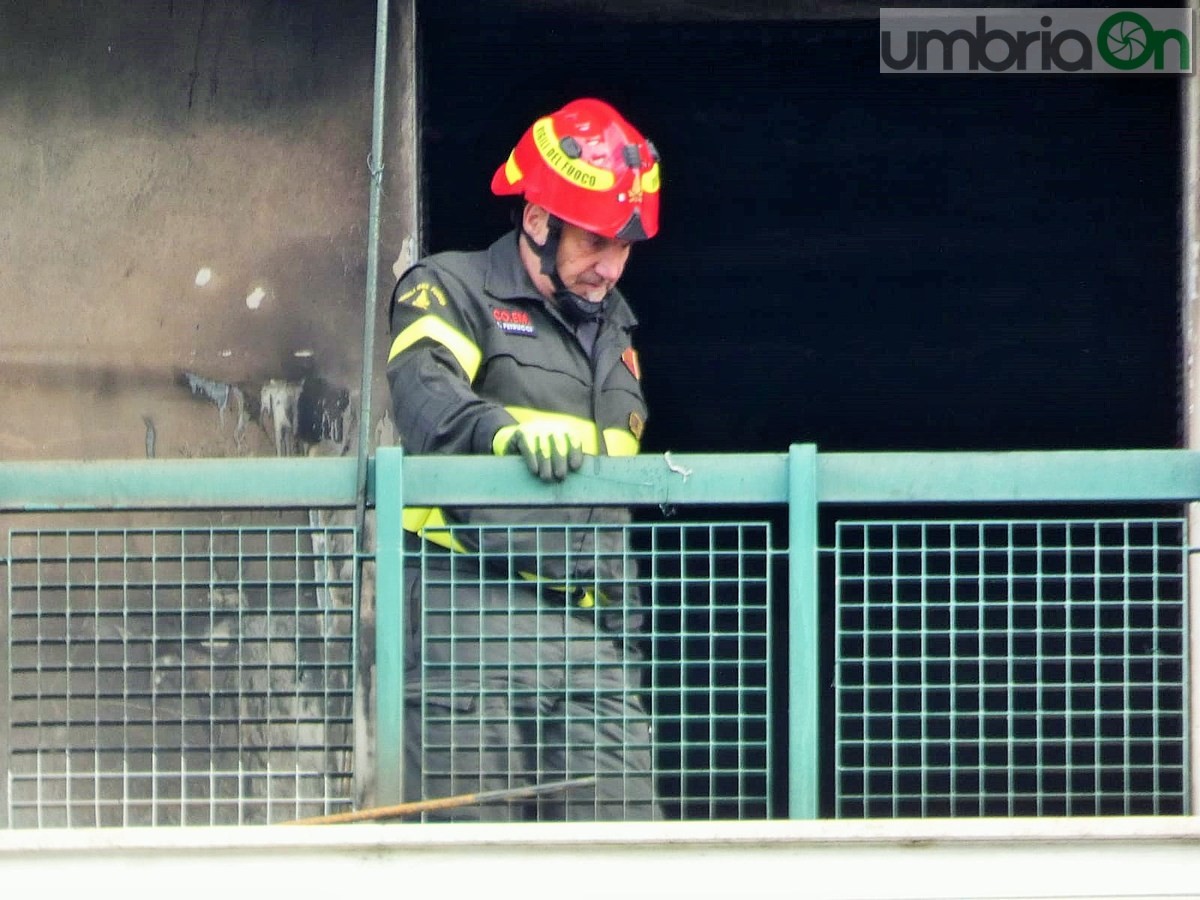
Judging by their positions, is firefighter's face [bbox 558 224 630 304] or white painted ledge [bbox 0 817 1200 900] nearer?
white painted ledge [bbox 0 817 1200 900]

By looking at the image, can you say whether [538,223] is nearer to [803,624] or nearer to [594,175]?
[594,175]

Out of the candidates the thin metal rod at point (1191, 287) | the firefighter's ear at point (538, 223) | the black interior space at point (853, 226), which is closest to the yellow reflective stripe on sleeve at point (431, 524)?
the firefighter's ear at point (538, 223)

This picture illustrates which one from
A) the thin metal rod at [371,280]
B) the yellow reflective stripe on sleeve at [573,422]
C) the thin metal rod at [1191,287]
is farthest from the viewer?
the thin metal rod at [1191,287]

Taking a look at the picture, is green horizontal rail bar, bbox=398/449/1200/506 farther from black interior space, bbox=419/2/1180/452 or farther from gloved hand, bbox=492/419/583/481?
black interior space, bbox=419/2/1180/452

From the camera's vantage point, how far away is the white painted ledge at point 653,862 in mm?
3783

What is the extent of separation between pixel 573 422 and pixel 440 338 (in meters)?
0.36

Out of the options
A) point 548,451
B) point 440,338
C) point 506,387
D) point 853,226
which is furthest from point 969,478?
point 853,226

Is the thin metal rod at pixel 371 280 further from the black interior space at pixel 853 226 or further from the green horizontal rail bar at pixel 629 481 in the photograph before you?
the black interior space at pixel 853 226

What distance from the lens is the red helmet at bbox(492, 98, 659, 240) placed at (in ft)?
14.9

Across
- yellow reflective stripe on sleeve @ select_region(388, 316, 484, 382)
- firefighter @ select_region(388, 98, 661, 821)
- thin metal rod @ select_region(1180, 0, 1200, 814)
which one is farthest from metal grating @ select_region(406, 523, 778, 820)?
thin metal rod @ select_region(1180, 0, 1200, 814)

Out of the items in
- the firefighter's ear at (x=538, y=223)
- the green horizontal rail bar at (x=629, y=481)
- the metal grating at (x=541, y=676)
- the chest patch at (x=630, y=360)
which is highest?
the firefighter's ear at (x=538, y=223)

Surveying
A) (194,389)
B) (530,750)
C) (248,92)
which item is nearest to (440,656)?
(530,750)

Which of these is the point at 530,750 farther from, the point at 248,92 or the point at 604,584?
the point at 248,92

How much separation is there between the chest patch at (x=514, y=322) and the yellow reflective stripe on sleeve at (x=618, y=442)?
27cm
